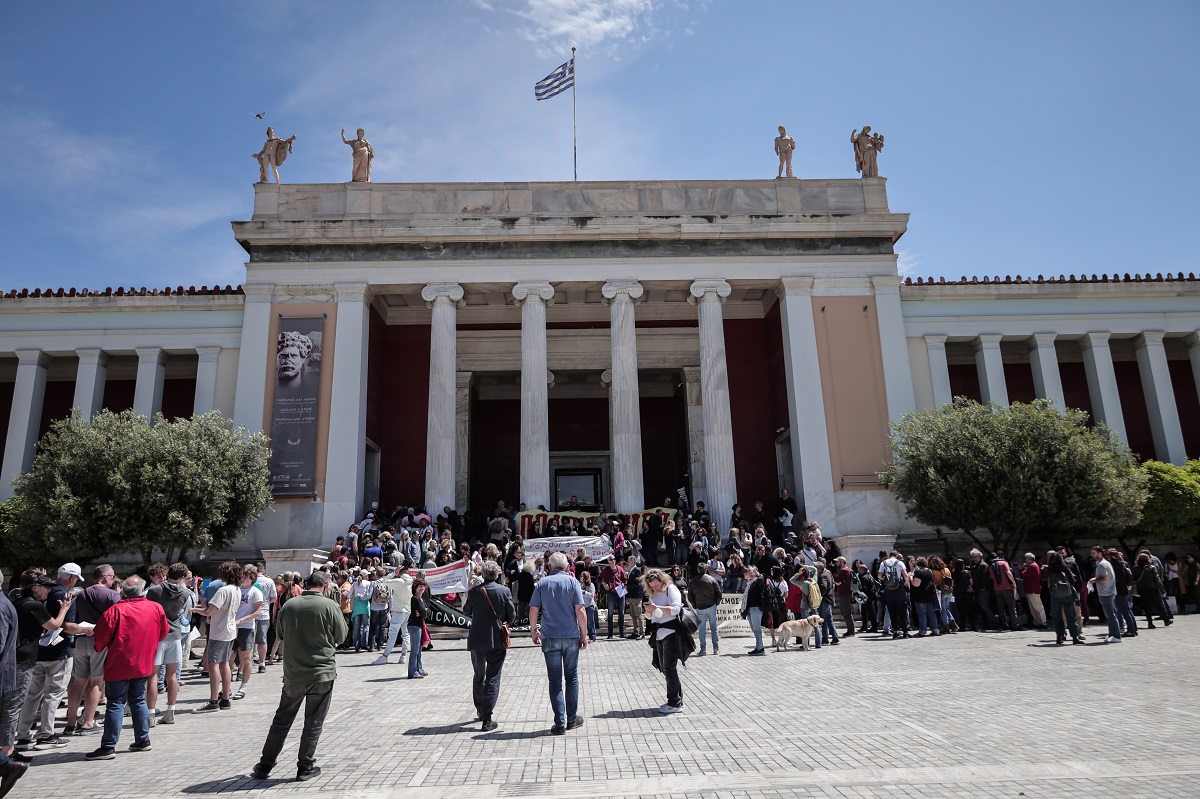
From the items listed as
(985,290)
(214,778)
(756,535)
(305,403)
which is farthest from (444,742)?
Answer: (985,290)

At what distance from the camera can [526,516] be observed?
21.5 meters

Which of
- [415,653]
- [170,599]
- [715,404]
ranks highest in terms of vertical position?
[715,404]

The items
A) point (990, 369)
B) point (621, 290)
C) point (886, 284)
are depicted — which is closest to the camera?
point (621, 290)

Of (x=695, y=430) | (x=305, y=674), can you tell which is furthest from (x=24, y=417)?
(x=305, y=674)

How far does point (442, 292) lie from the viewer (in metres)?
24.3

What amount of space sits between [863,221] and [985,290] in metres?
4.49

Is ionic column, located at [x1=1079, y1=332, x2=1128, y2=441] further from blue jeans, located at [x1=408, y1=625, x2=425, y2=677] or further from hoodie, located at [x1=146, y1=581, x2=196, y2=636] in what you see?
hoodie, located at [x1=146, y1=581, x2=196, y2=636]

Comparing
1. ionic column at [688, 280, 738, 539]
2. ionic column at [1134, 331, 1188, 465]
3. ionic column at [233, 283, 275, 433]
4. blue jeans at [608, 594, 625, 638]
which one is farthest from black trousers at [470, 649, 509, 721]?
ionic column at [1134, 331, 1188, 465]

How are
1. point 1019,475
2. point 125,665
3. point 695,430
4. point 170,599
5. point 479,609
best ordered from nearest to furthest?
Result: point 125,665, point 479,609, point 170,599, point 1019,475, point 695,430

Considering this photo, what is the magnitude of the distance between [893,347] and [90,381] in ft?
76.5

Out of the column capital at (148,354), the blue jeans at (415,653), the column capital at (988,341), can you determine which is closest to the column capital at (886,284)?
the column capital at (988,341)

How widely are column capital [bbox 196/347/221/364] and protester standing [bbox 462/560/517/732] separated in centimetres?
1962

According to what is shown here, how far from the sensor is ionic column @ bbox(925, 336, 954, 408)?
2438 cm

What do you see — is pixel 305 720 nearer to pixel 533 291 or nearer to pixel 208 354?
pixel 533 291
